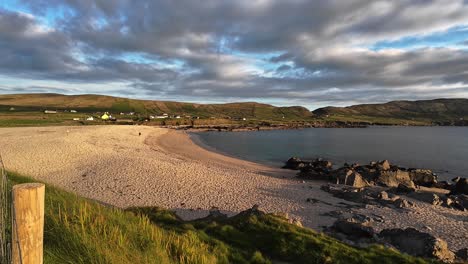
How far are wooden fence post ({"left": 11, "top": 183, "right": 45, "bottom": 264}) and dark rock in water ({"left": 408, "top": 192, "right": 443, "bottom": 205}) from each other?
26.7 meters

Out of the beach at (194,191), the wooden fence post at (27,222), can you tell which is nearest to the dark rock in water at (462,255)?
the beach at (194,191)

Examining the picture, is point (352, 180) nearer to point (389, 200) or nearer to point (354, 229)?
point (389, 200)

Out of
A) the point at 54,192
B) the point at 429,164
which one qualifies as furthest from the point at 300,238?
the point at 429,164

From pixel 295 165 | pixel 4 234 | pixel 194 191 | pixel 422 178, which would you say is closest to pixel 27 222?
pixel 4 234

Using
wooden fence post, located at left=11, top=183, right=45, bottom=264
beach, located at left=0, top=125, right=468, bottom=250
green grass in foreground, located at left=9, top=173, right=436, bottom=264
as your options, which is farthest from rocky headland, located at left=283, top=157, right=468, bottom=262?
wooden fence post, located at left=11, top=183, right=45, bottom=264

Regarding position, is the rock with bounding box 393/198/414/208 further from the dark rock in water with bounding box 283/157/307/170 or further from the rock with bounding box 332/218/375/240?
the dark rock in water with bounding box 283/157/307/170

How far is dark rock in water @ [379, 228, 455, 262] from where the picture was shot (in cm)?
1220

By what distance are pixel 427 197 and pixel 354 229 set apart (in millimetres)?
13810

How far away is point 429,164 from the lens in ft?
165

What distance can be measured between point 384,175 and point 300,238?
25.9 m

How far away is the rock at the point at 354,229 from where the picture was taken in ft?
46.4

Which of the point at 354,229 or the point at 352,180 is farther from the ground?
the point at 354,229

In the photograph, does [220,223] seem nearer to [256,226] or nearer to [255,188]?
[256,226]

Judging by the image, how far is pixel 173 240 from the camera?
305 inches
